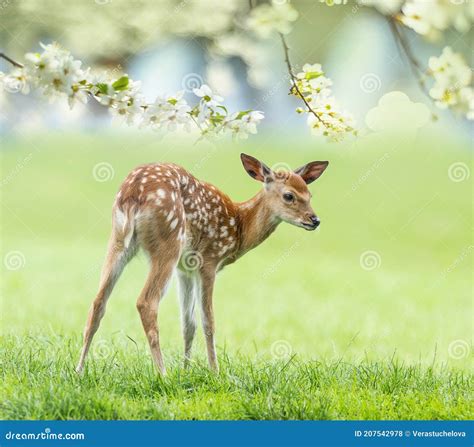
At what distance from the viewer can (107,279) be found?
169 inches

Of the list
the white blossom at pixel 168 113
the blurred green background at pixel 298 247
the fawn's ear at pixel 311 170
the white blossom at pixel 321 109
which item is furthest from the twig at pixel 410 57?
the blurred green background at pixel 298 247

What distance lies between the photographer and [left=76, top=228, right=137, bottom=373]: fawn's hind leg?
4277 millimetres

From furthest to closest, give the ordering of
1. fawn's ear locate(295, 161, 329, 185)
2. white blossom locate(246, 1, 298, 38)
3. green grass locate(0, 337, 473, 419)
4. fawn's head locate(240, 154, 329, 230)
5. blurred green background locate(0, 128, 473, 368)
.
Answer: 1. blurred green background locate(0, 128, 473, 368)
2. fawn's ear locate(295, 161, 329, 185)
3. fawn's head locate(240, 154, 329, 230)
4. white blossom locate(246, 1, 298, 38)
5. green grass locate(0, 337, 473, 419)

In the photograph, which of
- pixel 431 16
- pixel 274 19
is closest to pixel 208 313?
pixel 274 19

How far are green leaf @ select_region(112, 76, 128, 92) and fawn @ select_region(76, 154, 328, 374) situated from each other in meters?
0.85

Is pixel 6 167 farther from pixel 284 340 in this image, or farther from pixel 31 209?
pixel 284 340

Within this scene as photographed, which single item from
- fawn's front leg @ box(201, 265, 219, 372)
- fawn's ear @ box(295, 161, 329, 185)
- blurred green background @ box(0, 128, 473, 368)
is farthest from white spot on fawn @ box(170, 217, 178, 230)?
blurred green background @ box(0, 128, 473, 368)

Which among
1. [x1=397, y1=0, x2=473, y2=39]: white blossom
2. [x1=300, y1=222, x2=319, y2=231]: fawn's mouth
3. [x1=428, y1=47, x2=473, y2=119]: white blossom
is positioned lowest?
[x1=300, y1=222, x2=319, y2=231]: fawn's mouth

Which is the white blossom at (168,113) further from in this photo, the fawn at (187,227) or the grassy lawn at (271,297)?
the grassy lawn at (271,297)

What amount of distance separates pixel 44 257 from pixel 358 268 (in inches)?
139

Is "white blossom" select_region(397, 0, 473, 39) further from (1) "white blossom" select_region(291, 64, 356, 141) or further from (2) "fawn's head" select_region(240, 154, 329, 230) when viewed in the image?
(2) "fawn's head" select_region(240, 154, 329, 230)

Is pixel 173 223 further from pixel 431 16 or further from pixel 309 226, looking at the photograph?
pixel 431 16

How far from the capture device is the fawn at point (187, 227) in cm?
428

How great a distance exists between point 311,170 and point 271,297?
148 inches
